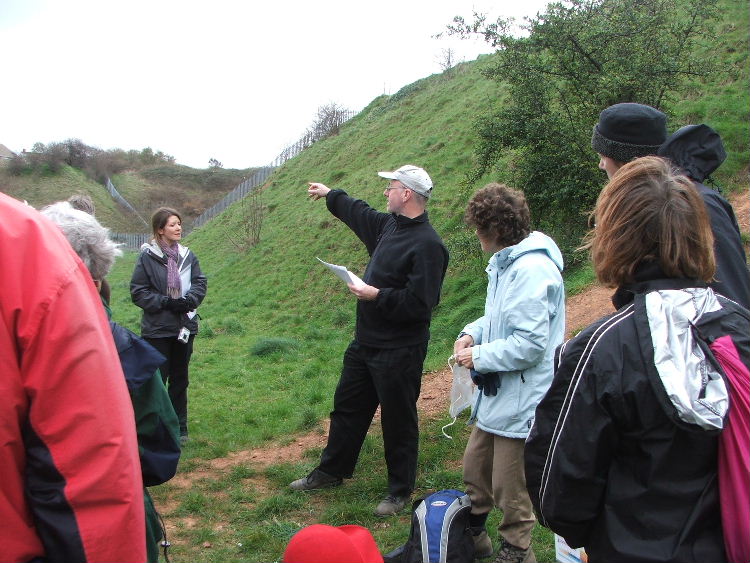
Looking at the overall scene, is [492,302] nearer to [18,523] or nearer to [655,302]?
[655,302]

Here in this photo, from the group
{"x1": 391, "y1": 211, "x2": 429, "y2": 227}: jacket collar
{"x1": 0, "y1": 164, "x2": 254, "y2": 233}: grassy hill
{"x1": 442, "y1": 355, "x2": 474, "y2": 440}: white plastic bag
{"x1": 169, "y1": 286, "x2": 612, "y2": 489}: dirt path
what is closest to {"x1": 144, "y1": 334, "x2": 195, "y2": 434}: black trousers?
{"x1": 169, "y1": 286, "x2": 612, "y2": 489}: dirt path

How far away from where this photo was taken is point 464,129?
1684 centimetres

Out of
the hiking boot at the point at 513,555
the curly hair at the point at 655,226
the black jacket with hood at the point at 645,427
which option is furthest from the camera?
the hiking boot at the point at 513,555

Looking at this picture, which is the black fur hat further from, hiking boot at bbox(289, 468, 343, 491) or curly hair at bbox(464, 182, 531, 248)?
hiking boot at bbox(289, 468, 343, 491)

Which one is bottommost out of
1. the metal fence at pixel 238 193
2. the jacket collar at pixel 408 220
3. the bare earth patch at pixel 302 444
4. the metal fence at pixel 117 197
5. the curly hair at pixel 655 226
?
the bare earth patch at pixel 302 444

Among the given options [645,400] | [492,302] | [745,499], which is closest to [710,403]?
[645,400]

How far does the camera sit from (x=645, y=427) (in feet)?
5.97

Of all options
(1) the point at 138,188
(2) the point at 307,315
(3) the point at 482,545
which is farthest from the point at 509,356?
(1) the point at 138,188

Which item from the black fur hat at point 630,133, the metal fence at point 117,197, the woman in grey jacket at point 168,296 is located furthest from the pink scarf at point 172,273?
the metal fence at point 117,197

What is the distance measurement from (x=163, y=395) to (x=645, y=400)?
1749mm

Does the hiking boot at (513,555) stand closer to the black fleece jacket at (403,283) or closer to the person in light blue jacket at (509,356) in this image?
the person in light blue jacket at (509,356)

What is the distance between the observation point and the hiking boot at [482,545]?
3.80 metres

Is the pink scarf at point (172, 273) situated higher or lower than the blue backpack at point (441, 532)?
higher

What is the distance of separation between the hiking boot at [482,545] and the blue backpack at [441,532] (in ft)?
0.55
